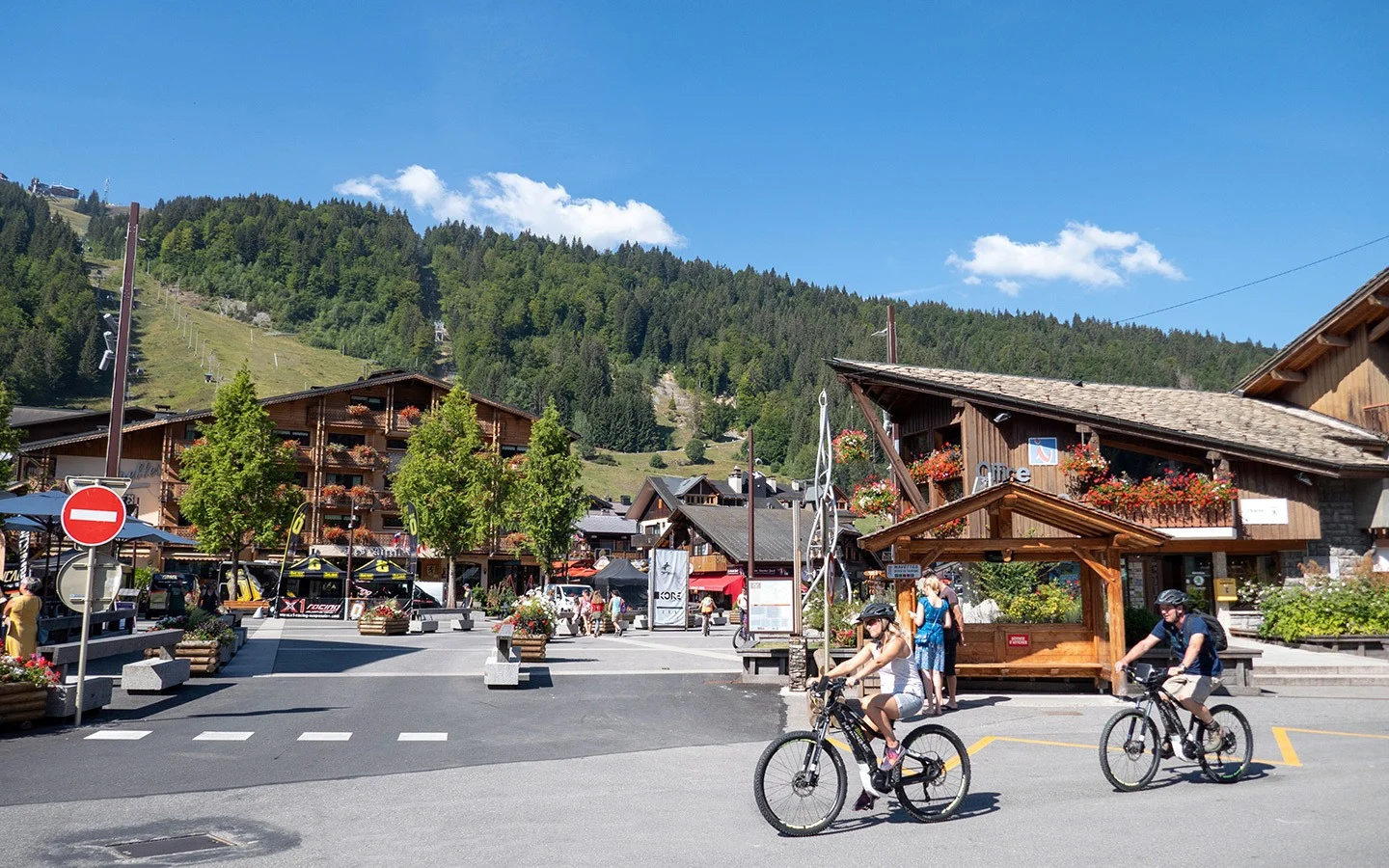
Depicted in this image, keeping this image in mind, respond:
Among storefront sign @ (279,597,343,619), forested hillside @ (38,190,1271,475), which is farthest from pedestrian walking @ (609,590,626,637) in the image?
forested hillside @ (38,190,1271,475)

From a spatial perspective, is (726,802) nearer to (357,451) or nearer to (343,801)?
(343,801)

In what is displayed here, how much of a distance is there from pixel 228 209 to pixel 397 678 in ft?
643

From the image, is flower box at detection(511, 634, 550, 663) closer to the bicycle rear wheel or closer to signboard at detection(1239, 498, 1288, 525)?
the bicycle rear wheel

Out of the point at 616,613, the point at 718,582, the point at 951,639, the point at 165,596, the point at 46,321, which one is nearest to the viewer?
the point at 951,639

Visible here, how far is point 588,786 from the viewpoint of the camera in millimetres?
8852

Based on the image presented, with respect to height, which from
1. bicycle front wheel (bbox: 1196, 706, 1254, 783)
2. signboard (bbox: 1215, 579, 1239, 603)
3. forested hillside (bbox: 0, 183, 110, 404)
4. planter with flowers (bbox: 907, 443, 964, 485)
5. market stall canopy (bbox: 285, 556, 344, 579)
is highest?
forested hillside (bbox: 0, 183, 110, 404)

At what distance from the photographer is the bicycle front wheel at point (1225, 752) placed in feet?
28.1

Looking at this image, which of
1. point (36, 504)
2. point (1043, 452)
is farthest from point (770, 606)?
point (36, 504)

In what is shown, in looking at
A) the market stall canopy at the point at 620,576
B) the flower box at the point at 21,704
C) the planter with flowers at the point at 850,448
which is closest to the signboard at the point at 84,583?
the flower box at the point at 21,704

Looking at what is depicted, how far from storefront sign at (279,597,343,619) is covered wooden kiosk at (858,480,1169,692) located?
32.8 metres

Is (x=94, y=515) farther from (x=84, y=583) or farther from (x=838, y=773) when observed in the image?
(x=838, y=773)

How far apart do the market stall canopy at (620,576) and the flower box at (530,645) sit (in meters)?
27.0

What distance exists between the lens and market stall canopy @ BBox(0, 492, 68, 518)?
17344mm

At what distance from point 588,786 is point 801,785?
2476mm
